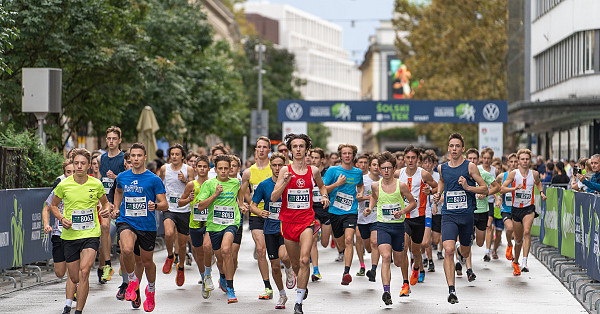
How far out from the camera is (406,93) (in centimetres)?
15138

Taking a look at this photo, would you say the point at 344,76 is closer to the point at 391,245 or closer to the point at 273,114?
the point at 273,114

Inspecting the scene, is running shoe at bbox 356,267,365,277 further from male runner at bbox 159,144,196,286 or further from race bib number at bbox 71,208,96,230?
race bib number at bbox 71,208,96,230

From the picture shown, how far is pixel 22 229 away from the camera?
15242 millimetres

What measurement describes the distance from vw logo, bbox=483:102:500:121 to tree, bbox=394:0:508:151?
259 inches

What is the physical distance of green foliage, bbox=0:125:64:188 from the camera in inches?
695

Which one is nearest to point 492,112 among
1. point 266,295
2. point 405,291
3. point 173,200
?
point 173,200

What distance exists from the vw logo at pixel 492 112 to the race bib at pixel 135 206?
34.2m

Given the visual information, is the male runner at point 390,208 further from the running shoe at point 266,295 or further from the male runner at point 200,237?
the male runner at point 200,237

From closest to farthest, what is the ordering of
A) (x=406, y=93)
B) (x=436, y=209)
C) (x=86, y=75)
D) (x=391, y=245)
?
(x=391, y=245), (x=436, y=209), (x=86, y=75), (x=406, y=93)

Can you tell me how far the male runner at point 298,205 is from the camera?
37.7 ft

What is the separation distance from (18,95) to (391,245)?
544 inches

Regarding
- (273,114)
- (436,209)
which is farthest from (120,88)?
(273,114)

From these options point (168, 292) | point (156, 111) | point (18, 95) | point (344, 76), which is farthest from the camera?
point (344, 76)

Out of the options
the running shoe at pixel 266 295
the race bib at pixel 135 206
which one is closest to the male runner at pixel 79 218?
the race bib at pixel 135 206
